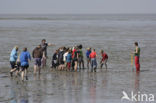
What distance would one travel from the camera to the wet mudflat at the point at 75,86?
1714 cm

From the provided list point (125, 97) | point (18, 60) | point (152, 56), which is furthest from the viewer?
point (152, 56)

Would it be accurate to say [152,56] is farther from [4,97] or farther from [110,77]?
[4,97]

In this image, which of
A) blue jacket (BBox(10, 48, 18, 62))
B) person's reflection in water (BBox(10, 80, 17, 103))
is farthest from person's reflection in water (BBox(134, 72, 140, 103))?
blue jacket (BBox(10, 48, 18, 62))

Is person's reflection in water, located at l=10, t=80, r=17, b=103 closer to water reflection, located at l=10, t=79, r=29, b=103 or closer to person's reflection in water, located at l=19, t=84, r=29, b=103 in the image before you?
water reflection, located at l=10, t=79, r=29, b=103

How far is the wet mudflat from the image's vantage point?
17141 millimetres

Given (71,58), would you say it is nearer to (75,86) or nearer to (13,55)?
(13,55)

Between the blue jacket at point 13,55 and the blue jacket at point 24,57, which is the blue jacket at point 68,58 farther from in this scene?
the blue jacket at point 24,57

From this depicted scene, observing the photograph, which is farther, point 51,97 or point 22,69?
point 22,69

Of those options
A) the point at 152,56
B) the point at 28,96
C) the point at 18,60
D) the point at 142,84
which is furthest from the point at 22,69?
the point at 152,56

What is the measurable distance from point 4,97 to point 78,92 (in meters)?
3.07

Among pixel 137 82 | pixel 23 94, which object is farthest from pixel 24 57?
pixel 137 82

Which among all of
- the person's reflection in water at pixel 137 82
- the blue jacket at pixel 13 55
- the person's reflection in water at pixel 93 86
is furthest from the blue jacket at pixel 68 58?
the person's reflection in water at pixel 137 82

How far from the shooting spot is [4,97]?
17.4m

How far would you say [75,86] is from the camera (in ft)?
65.3
